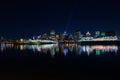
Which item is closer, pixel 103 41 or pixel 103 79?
pixel 103 79

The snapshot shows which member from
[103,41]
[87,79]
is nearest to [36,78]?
[87,79]

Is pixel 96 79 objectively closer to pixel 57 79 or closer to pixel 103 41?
pixel 57 79

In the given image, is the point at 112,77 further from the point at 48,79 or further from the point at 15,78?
the point at 15,78

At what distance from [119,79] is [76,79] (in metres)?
3.24

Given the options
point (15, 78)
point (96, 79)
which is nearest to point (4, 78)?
point (15, 78)

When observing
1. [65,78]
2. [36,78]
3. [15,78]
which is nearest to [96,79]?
[65,78]

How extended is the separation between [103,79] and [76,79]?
2.05m

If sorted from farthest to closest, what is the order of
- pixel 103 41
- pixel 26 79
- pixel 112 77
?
pixel 103 41, pixel 112 77, pixel 26 79

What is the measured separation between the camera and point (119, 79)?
20422mm

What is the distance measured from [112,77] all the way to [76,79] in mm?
3073

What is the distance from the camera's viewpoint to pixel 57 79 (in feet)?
66.3

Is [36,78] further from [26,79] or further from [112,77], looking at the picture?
[112,77]

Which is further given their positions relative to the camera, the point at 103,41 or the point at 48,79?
the point at 103,41

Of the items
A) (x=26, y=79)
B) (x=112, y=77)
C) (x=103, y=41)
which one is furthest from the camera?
(x=103, y=41)
